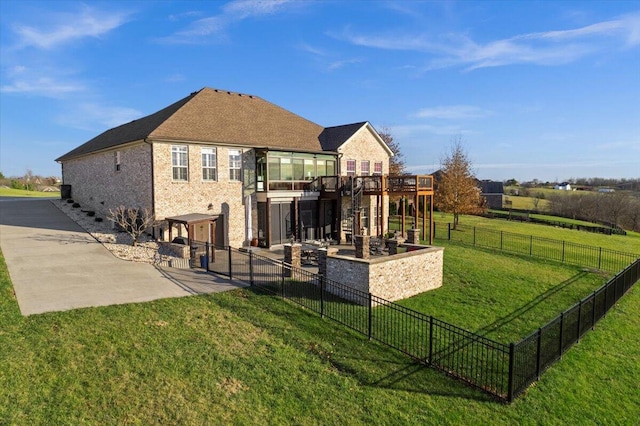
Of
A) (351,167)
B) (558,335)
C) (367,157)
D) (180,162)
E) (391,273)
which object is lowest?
(558,335)

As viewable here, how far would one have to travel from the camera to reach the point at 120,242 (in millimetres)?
18250

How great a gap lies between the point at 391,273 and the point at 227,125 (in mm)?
13827

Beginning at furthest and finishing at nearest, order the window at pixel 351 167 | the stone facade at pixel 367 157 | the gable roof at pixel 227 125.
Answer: the window at pixel 351 167
the stone facade at pixel 367 157
the gable roof at pixel 227 125

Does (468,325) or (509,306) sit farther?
(509,306)

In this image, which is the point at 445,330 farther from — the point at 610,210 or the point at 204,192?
the point at 610,210

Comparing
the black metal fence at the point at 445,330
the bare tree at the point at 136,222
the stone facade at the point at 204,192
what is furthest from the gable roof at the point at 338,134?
the black metal fence at the point at 445,330

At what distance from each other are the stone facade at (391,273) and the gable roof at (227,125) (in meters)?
10.7

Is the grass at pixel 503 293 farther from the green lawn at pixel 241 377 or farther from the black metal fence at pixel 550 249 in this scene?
the black metal fence at pixel 550 249

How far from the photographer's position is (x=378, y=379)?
8.29 metres

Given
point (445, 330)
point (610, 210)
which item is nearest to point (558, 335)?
point (445, 330)

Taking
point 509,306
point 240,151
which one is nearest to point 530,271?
point 509,306

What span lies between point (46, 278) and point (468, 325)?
13.8 metres

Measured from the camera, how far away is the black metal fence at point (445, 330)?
8680 millimetres

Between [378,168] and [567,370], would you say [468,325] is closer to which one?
[567,370]
